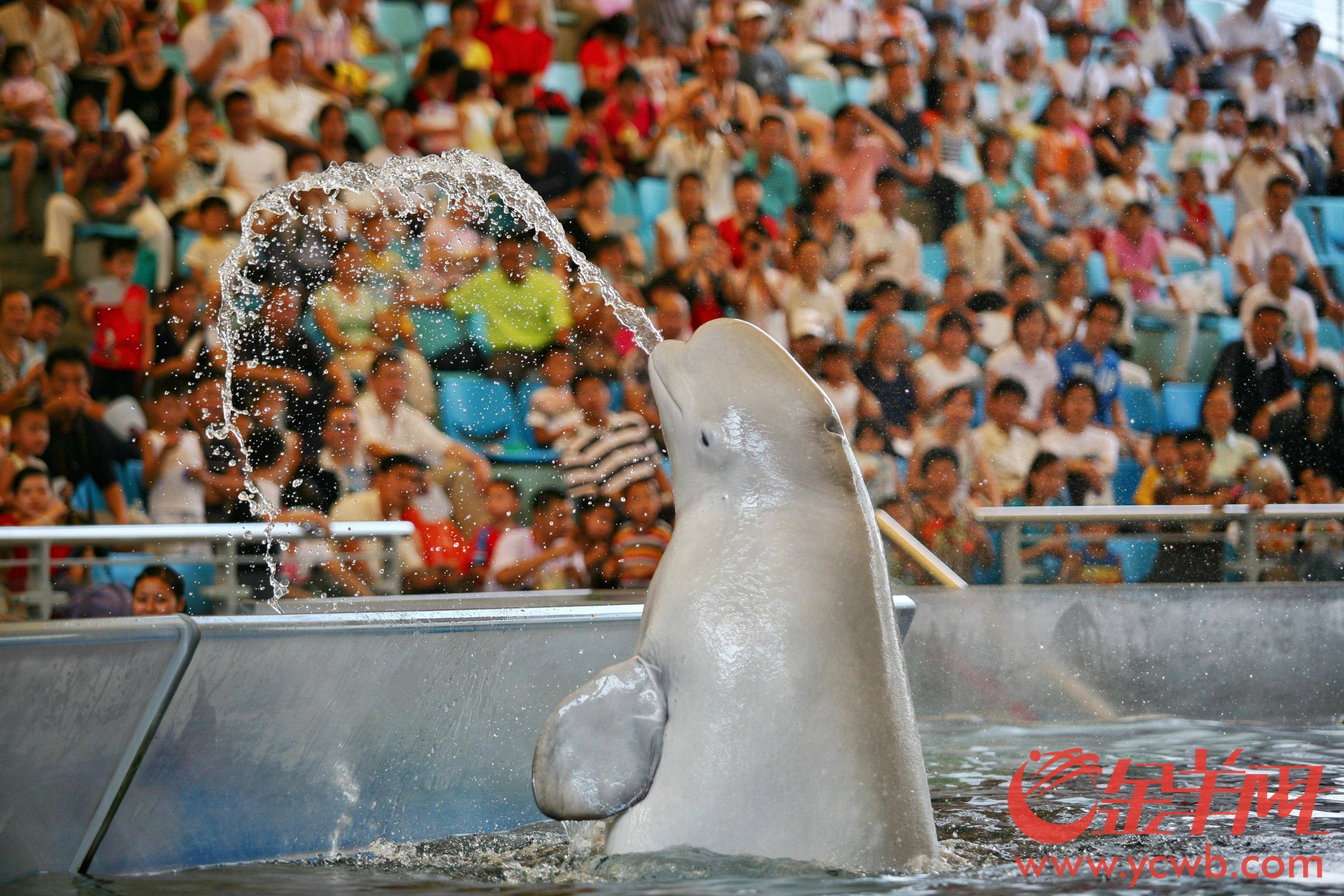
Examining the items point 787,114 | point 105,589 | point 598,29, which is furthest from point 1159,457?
point 105,589

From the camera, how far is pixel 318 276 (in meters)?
7.10

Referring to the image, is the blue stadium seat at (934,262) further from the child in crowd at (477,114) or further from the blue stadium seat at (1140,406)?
the child in crowd at (477,114)

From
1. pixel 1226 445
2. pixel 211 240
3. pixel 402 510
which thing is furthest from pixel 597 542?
pixel 1226 445

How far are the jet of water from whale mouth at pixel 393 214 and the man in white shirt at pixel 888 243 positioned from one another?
1795 mm

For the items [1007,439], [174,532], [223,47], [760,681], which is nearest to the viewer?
[760,681]

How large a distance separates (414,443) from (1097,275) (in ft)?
16.0

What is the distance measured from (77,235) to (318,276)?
1.24 metres

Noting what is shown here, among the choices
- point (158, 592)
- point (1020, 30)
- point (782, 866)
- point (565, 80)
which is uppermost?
point (1020, 30)

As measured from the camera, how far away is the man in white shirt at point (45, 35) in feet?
24.4

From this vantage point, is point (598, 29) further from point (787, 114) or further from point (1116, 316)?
point (1116, 316)

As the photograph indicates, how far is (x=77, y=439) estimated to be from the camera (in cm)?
616

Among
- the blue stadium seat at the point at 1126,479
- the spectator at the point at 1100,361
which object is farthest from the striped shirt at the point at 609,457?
the spectator at the point at 1100,361

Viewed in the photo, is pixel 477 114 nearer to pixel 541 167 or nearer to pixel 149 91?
pixel 541 167

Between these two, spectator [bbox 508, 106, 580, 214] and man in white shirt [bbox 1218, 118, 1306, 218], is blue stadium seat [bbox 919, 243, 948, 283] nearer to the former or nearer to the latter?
spectator [bbox 508, 106, 580, 214]
